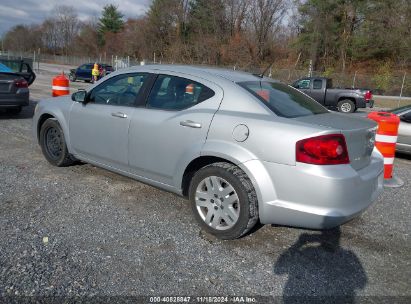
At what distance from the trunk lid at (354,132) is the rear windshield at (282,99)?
6.1 inches

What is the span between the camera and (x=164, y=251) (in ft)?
10.7

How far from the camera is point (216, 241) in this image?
350 centimetres

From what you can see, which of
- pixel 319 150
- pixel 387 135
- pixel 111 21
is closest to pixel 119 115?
pixel 319 150

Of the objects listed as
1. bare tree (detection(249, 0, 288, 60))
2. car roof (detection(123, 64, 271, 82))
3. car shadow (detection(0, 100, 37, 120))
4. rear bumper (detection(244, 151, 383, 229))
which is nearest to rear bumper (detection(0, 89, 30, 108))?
car shadow (detection(0, 100, 37, 120))

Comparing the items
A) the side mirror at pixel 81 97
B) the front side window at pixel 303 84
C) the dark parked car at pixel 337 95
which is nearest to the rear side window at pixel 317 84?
the dark parked car at pixel 337 95

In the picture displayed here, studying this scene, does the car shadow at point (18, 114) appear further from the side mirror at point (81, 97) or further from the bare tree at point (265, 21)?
the bare tree at point (265, 21)

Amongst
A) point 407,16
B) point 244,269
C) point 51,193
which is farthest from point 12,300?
point 407,16

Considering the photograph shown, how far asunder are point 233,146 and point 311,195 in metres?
0.80

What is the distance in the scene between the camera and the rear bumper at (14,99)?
27.6ft

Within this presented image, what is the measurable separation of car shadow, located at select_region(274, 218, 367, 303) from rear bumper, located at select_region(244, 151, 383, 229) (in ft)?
1.12

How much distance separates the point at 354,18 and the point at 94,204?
144 ft

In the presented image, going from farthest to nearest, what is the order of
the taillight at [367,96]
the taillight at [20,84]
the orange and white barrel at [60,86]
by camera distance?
the taillight at [367,96]
the orange and white barrel at [60,86]
the taillight at [20,84]

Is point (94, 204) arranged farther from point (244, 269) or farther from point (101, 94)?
point (244, 269)

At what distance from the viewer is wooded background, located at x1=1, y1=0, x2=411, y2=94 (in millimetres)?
37719
